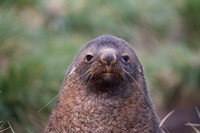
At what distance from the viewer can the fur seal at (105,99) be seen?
6.18m

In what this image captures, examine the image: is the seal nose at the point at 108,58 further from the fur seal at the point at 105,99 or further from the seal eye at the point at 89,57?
the seal eye at the point at 89,57

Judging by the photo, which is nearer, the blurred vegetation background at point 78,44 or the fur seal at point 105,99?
the fur seal at point 105,99

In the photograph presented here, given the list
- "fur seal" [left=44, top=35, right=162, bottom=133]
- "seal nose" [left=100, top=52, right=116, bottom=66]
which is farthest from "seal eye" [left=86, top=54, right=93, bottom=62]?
"seal nose" [left=100, top=52, right=116, bottom=66]

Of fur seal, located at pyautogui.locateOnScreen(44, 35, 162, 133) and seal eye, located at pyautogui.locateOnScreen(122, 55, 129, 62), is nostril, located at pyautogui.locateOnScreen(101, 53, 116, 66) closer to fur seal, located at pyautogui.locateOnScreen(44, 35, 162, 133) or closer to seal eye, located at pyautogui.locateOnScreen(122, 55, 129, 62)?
fur seal, located at pyautogui.locateOnScreen(44, 35, 162, 133)

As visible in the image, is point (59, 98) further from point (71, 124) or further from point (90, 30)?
point (90, 30)

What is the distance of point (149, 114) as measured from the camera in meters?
6.31

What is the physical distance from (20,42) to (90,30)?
8.72 feet

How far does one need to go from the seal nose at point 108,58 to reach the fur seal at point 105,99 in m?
0.03

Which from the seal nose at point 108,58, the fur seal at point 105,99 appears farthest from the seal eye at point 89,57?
the seal nose at point 108,58

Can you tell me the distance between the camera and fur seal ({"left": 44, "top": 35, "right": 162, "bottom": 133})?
6.18 meters

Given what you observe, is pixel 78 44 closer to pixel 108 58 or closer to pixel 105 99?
pixel 105 99

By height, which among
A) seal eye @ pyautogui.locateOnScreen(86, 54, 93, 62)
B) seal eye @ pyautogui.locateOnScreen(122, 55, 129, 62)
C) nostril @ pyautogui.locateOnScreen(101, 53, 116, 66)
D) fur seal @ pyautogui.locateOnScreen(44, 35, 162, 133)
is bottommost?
fur seal @ pyautogui.locateOnScreen(44, 35, 162, 133)

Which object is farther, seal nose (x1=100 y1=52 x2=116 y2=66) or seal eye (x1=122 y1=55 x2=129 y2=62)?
seal eye (x1=122 y1=55 x2=129 y2=62)

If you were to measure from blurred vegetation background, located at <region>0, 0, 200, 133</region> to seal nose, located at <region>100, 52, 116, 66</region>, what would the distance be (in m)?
3.58
